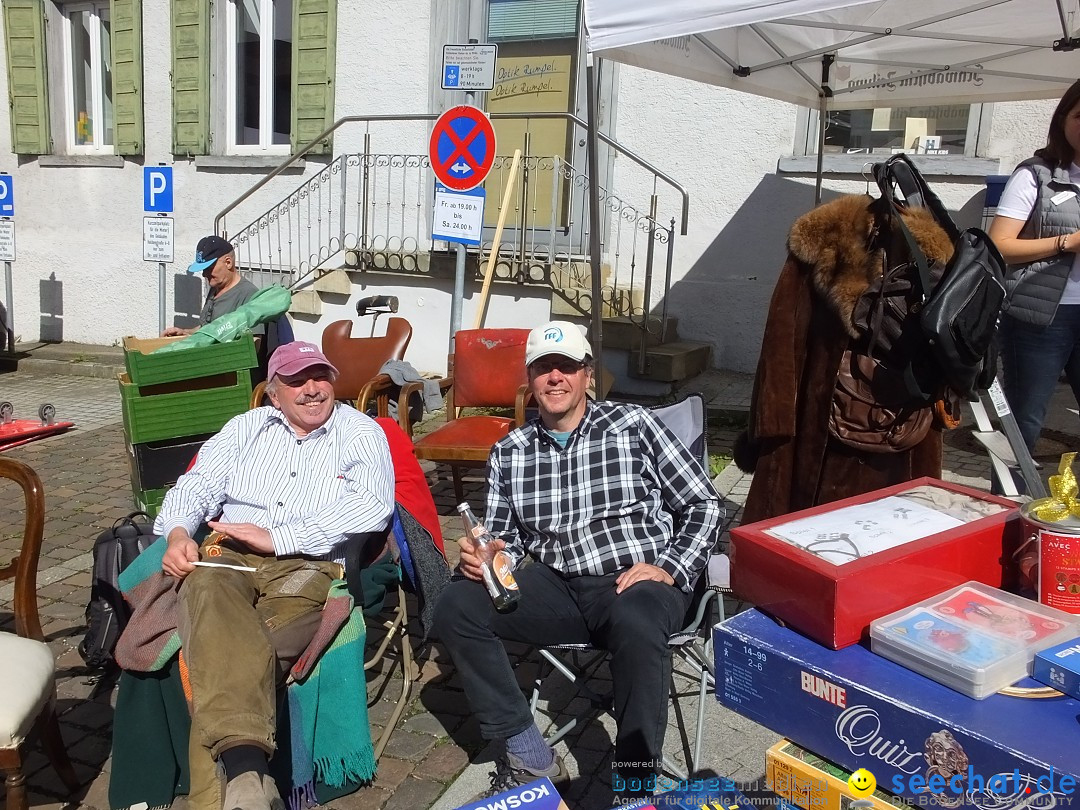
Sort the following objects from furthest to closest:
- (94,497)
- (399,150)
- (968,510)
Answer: (399,150)
(94,497)
(968,510)

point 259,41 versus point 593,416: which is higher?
point 259,41

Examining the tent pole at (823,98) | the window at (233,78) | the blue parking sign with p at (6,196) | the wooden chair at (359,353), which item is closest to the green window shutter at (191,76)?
the window at (233,78)

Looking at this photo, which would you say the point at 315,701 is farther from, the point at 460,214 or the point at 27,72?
the point at 27,72

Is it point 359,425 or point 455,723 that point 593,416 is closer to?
point 359,425

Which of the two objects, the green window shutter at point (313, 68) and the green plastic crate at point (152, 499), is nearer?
the green plastic crate at point (152, 499)

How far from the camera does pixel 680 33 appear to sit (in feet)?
9.37

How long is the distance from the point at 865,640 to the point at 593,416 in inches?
55.0

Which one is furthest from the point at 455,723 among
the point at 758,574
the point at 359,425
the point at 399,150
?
the point at 399,150

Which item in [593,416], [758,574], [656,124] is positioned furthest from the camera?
[656,124]

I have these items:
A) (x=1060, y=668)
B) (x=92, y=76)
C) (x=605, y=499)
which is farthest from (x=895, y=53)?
(x=92, y=76)

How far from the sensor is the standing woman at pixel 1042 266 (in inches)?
122

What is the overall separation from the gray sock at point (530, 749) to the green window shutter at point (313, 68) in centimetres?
764

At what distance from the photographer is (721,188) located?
7531 millimetres

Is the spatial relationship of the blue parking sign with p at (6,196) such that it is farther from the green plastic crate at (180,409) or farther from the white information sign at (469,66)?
the green plastic crate at (180,409)
